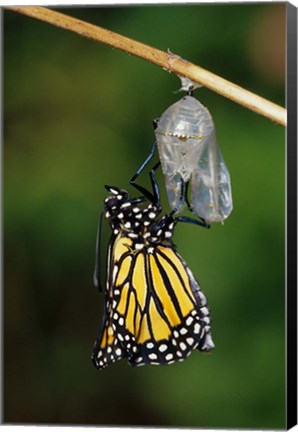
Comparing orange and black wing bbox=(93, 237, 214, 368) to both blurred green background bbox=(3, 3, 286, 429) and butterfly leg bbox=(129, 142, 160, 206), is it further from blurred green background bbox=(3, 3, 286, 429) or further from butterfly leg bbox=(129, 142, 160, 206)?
blurred green background bbox=(3, 3, 286, 429)

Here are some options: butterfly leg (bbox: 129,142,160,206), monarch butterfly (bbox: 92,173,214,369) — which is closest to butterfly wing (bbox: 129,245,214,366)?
monarch butterfly (bbox: 92,173,214,369)

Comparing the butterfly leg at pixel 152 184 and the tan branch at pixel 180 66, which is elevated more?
the tan branch at pixel 180 66

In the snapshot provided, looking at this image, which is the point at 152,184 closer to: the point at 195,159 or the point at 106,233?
the point at 195,159

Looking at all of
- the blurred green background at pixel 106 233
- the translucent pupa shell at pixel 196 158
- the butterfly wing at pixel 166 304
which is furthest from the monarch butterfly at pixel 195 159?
the blurred green background at pixel 106 233

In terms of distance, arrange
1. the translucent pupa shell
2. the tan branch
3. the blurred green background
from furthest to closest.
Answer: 1. the blurred green background
2. the translucent pupa shell
3. the tan branch

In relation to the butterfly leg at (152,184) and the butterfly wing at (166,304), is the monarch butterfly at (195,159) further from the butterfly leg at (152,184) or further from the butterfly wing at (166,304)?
the butterfly wing at (166,304)

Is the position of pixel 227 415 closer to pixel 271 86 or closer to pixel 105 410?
pixel 105 410
